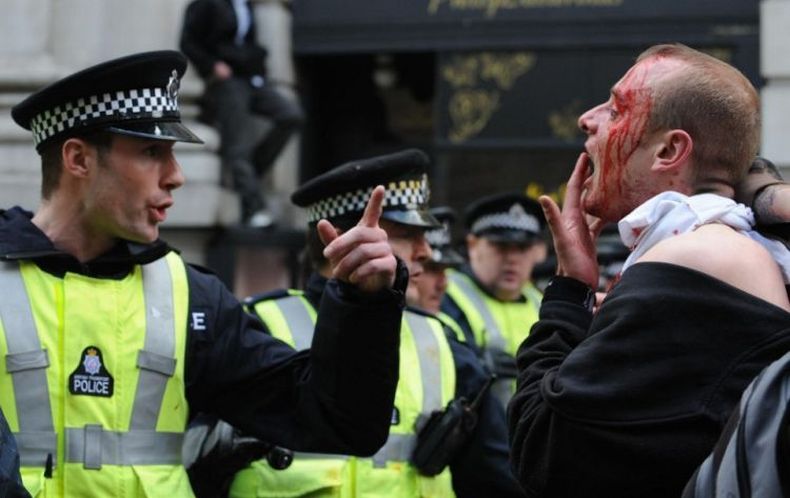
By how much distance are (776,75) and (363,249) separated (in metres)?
7.69

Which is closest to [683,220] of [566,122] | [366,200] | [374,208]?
[374,208]

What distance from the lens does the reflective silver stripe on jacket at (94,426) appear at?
3.86 m

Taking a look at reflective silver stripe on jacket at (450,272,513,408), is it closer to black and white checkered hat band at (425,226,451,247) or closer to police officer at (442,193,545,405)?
police officer at (442,193,545,405)

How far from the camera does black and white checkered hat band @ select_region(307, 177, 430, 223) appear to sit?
5223 millimetres

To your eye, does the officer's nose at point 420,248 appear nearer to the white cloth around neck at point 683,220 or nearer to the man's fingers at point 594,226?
the man's fingers at point 594,226

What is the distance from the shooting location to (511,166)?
11.8 metres

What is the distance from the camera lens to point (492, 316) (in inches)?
327

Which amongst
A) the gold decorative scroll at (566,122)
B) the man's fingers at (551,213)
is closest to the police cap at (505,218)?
the gold decorative scroll at (566,122)

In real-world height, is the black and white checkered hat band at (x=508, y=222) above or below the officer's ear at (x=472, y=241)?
above

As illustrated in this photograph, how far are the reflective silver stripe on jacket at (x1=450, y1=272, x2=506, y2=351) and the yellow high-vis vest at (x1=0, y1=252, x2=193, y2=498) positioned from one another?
4122 millimetres

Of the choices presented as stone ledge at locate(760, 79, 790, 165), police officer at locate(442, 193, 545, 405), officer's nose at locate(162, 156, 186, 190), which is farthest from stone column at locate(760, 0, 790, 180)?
officer's nose at locate(162, 156, 186, 190)

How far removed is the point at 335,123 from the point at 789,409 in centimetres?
1078

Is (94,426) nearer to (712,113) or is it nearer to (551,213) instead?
(551,213)

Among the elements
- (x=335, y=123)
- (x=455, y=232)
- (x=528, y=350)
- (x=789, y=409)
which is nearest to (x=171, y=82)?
(x=528, y=350)
